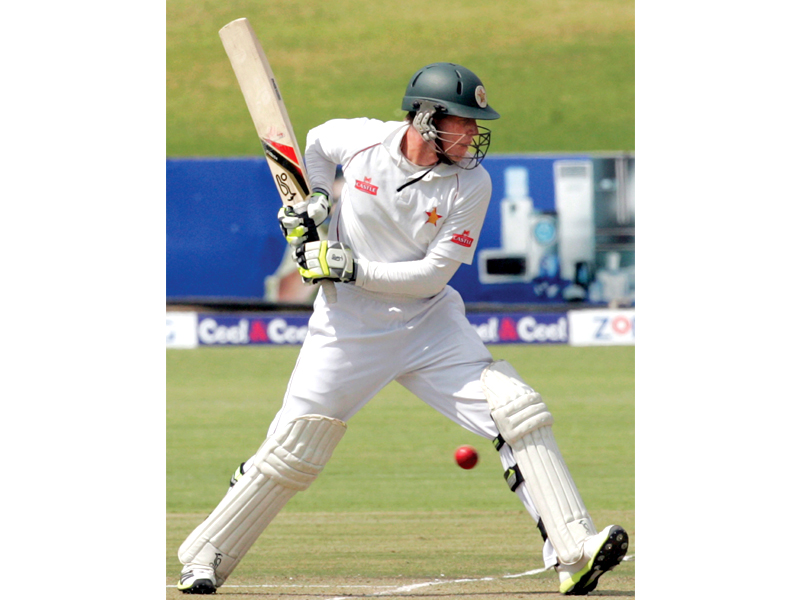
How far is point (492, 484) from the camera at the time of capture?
6508 millimetres

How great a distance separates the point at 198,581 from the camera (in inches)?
154

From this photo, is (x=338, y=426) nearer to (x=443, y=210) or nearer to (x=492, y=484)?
(x=443, y=210)

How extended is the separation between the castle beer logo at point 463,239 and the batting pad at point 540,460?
49 centimetres

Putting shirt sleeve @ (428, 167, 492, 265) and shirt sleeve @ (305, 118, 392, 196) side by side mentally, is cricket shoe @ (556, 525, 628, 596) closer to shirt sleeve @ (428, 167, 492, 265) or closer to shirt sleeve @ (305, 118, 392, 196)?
shirt sleeve @ (428, 167, 492, 265)

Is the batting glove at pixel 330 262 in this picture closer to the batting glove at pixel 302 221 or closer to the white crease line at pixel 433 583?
the batting glove at pixel 302 221

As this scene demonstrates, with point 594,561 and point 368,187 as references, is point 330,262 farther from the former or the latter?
point 594,561

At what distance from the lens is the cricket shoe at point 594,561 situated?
3666 millimetres

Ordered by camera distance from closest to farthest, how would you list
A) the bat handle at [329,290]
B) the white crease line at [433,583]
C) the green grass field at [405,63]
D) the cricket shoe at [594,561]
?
the cricket shoe at [594,561], the white crease line at [433,583], the bat handle at [329,290], the green grass field at [405,63]

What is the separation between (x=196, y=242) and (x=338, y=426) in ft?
32.6

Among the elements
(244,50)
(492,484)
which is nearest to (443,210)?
(244,50)

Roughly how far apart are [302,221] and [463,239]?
568 millimetres

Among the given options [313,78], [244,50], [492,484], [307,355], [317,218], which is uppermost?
[313,78]

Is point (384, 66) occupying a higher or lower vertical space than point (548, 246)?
higher

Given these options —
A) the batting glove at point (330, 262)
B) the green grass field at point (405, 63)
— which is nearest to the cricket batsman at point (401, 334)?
the batting glove at point (330, 262)
